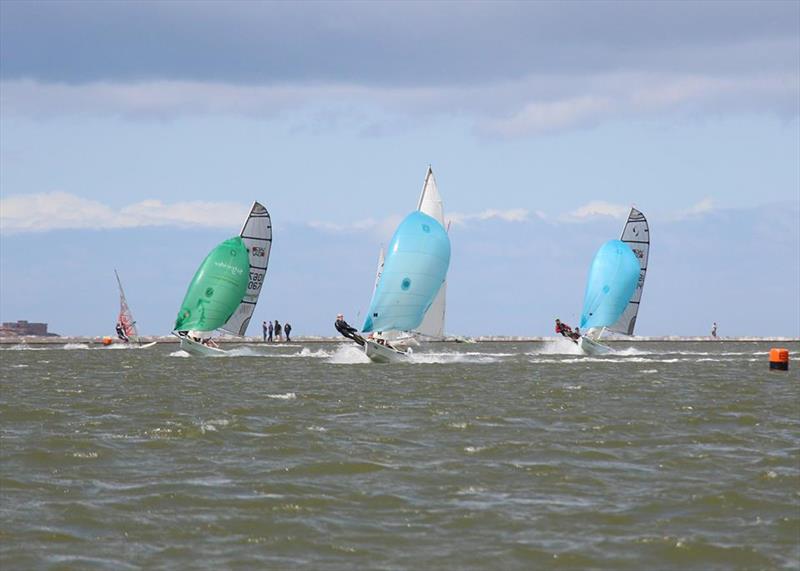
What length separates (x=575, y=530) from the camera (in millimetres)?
17391

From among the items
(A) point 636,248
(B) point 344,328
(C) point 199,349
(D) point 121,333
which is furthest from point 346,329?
(D) point 121,333

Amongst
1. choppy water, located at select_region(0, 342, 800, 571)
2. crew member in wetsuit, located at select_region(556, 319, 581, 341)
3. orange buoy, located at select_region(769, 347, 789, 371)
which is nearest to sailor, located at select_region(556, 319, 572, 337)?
crew member in wetsuit, located at select_region(556, 319, 581, 341)

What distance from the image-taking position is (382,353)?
57.8 metres

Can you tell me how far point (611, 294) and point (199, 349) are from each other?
23.6m

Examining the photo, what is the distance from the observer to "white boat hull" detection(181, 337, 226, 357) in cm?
6862

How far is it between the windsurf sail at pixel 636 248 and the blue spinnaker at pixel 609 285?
1915 mm

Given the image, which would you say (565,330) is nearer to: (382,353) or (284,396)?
(382,353)

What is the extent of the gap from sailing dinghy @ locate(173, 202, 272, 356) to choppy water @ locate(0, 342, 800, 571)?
97.4ft

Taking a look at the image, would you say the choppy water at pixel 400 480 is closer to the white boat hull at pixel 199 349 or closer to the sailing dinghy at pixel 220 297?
the white boat hull at pixel 199 349

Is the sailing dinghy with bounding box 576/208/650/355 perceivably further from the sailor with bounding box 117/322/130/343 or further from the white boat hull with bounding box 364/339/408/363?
the sailor with bounding box 117/322/130/343

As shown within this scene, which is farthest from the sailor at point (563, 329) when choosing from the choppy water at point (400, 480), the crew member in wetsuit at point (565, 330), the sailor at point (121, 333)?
the sailor at point (121, 333)

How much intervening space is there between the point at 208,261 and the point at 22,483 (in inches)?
1937

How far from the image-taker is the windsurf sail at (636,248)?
79938mm

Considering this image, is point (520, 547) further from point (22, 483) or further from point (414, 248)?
point (414, 248)
